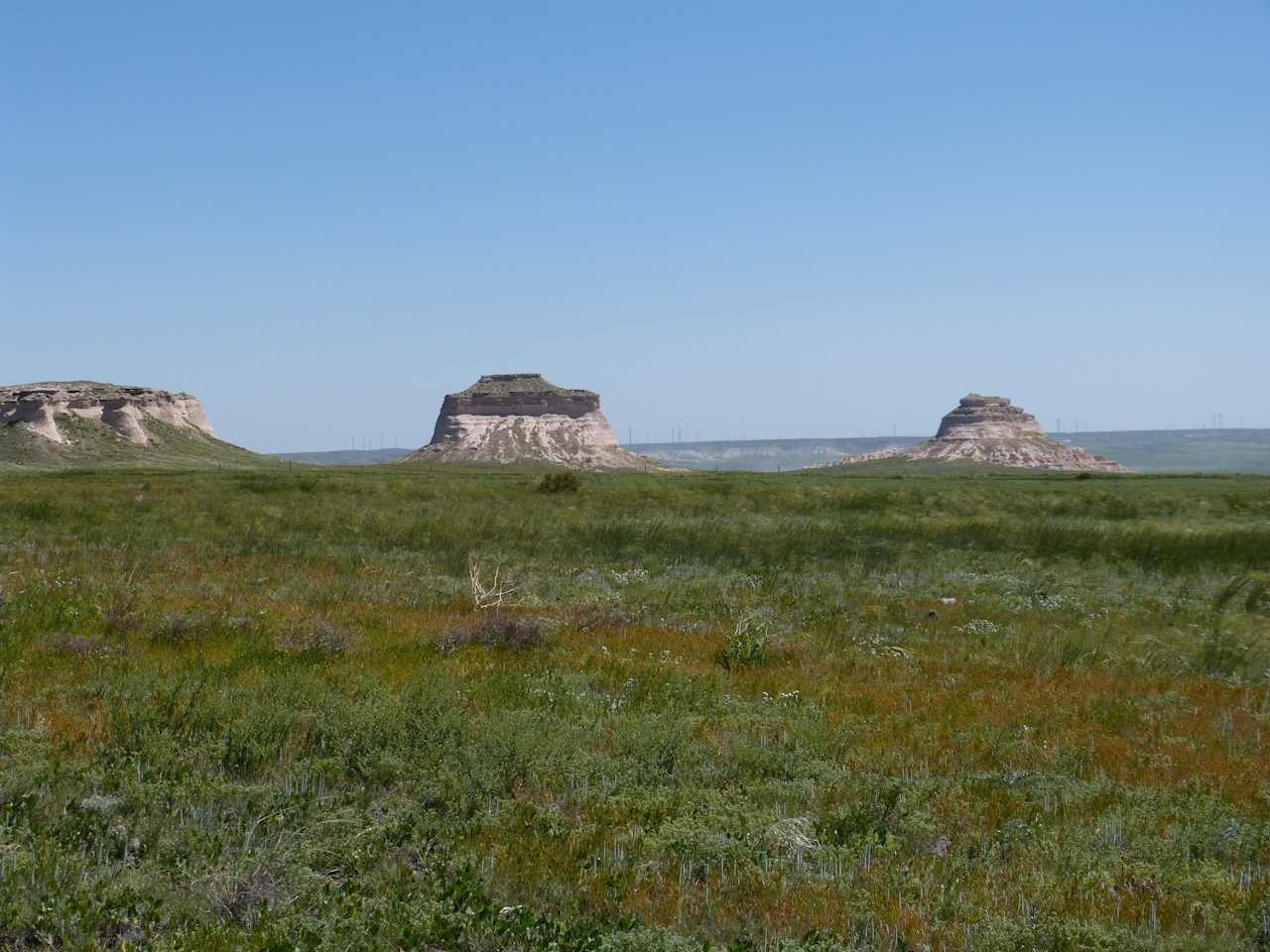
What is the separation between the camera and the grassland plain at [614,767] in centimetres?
587

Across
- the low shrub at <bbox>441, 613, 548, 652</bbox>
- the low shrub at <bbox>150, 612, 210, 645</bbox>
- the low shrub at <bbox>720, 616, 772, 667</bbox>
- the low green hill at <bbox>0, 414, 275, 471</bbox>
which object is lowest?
the low shrub at <bbox>720, 616, 772, 667</bbox>

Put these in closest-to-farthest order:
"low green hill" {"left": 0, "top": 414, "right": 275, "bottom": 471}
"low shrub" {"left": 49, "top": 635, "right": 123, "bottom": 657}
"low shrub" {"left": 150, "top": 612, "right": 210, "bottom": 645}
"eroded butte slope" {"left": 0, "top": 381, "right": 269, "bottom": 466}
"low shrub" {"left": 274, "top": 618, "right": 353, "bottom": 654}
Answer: "low shrub" {"left": 49, "top": 635, "right": 123, "bottom": 657}, "low shrub" {"left": 274, "top": 618, "right": 353, "bottom": 654}, "low shrub" {"left": 150, "top": 612, "right": 210, "bottom": 645}, "low green hill" {"left": 0, "top": 414, "right": 275, "bottom": 471}, "eroded butte slope" {"left": 0, "top": 381, "right": 269, "bottom": 466}

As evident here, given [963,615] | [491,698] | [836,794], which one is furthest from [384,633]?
[963,615]

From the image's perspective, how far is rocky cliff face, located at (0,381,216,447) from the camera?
446ft

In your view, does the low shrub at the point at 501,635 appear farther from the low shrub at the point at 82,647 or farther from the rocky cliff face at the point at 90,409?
the rocky cliff face at the point at 90,409

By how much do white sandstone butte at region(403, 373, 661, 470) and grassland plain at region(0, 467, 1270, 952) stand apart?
6144 inches

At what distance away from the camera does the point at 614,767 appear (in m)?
8.53

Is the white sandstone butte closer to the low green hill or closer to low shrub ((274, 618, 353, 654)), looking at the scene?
the low green hill

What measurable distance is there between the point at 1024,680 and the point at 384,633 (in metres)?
10.1

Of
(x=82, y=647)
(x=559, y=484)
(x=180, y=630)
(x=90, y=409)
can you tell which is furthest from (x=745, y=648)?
(x=90, y=409)

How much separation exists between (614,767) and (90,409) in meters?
162

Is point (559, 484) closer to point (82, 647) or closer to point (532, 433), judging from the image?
point (82, 647)

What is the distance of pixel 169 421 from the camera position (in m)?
160

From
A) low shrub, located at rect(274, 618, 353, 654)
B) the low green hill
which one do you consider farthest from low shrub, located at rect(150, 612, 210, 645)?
the low green hill
